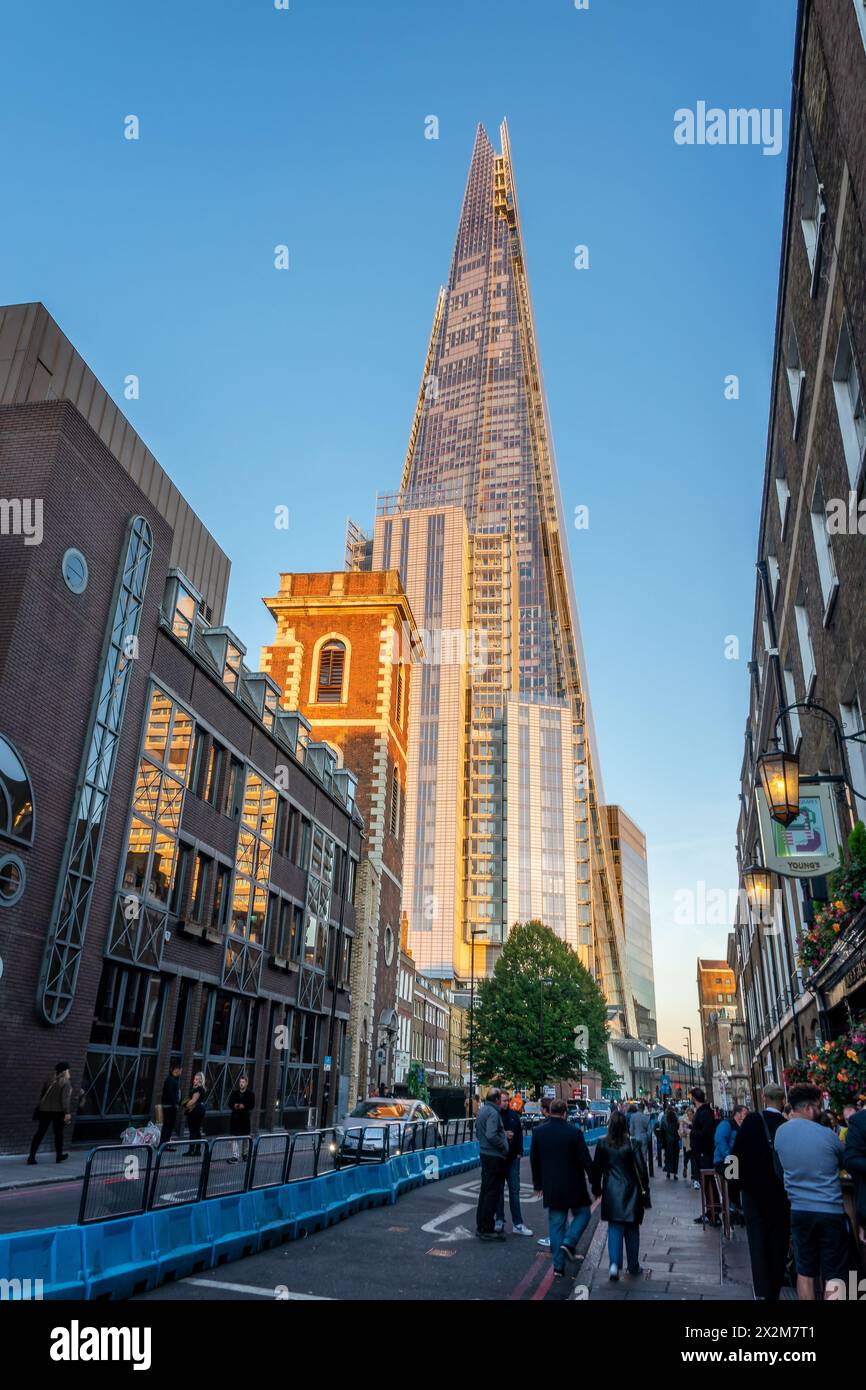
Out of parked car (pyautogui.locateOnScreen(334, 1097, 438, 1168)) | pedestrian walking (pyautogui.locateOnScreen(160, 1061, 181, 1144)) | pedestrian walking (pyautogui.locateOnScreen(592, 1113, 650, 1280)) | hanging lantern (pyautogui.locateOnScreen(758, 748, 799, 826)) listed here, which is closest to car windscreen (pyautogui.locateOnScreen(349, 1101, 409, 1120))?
parked car (pyautogui.locateOnScreen(334, 1097, 438, 1168))

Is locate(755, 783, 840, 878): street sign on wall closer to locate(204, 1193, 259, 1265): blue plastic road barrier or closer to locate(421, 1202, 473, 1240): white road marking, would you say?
locate(421, 1202, 473, 1240): white road marking

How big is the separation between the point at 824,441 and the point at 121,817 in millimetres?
16444

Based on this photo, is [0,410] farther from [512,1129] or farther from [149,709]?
[512,1129]

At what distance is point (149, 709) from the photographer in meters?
22.6

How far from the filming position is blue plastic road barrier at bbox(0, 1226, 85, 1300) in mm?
6000

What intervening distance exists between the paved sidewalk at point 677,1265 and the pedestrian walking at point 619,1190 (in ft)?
0.84

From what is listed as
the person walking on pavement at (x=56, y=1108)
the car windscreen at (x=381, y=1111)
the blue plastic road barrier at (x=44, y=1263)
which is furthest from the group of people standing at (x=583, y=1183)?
the car windscreen at (x=381, y=1111)

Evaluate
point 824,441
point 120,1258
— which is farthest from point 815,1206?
point 824,441

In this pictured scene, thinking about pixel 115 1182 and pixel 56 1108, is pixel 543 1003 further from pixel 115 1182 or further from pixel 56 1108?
A: pixel 115 1182

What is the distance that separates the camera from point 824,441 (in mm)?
14523

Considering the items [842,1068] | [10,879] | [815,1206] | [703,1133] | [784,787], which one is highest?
[784,787]

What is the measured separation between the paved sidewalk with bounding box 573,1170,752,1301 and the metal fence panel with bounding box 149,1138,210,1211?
4.03 m
